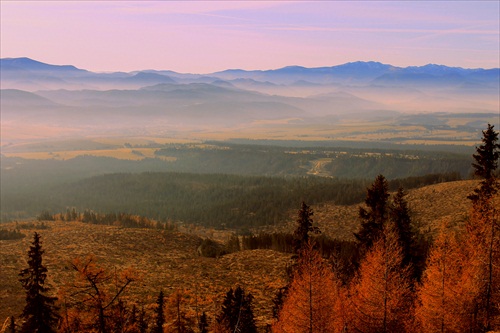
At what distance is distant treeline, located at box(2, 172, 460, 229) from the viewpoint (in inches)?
4844

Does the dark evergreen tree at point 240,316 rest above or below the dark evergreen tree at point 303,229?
below

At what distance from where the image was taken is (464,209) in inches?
3093

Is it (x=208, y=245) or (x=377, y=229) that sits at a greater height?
(x=377, y=229)

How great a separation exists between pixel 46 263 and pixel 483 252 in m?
43.6

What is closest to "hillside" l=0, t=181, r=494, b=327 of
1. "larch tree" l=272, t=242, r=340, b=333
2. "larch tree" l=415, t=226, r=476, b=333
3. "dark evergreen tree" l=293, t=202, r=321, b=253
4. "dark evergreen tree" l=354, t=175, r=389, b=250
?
"dark evergreen tree" l=293, t=202, r=321, b=253

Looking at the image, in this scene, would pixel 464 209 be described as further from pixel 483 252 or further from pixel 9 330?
pixel 9 330

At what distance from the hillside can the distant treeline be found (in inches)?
1590

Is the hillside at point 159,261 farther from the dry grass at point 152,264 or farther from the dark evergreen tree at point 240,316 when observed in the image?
the dark evergreen tree at point 240,316

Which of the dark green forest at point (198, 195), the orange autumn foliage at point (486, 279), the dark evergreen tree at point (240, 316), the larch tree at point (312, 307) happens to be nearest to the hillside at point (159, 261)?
the dark evergreen tree at point (240, 316)

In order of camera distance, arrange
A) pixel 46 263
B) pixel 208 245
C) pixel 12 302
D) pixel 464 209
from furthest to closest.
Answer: pixel 464 209, pixel 208 245, pixel 46 263, pixel 12 302

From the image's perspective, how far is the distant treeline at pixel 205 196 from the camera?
12304cm

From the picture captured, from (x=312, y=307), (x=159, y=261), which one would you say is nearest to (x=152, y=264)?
(x=159, y=261)

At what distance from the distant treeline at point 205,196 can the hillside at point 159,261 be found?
40.4 metres

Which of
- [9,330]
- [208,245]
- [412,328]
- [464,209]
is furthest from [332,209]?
[9,330]
